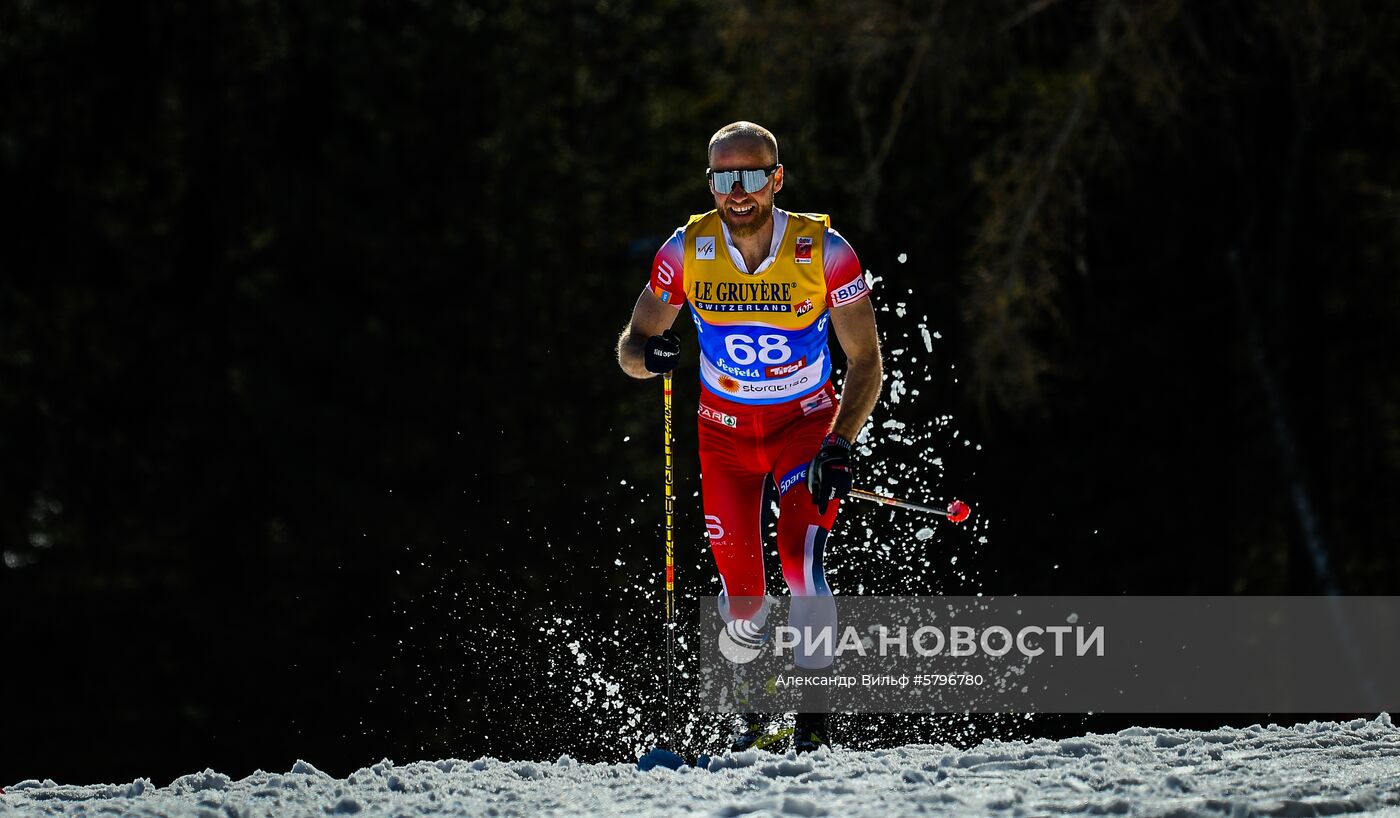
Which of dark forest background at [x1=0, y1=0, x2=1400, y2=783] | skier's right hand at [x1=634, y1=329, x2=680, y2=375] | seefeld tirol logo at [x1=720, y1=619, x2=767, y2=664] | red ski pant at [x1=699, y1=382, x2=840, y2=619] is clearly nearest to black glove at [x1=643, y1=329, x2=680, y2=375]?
skier's right hand at [x1=634, y1=329, x2=680, y2=375]

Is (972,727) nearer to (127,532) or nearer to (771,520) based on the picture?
(771,520)

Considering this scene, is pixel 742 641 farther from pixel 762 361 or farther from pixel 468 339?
pixel 468 339

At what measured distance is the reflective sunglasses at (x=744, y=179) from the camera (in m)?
5.47

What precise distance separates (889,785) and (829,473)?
1.14 m

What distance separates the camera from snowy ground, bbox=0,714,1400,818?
4.27 meters

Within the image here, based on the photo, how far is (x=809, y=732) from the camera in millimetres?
5656

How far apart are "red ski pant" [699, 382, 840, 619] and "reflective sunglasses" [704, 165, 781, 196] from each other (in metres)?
0.80

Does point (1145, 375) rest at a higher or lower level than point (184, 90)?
lower

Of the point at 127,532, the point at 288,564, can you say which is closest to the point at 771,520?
the point at 288,564

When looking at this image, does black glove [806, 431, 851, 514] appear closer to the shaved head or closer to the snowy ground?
the snowy ground

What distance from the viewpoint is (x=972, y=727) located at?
27.5ft

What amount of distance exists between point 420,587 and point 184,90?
517cm

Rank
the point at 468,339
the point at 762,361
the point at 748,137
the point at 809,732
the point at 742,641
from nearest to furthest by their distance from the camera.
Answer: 1. the point at 748,137
2. the point at 809,732
3. the point at 762,361
4. the point at 742,641
5. the point at 468,339

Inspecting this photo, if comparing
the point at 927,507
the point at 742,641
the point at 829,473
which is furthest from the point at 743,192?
the point at 742,641
